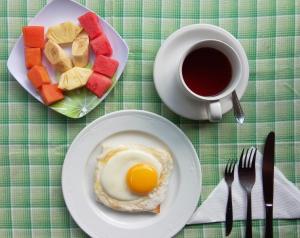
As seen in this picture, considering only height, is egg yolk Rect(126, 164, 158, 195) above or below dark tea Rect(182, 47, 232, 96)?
below

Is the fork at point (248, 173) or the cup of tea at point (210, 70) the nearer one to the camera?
the cup of tea at point (210, 70)

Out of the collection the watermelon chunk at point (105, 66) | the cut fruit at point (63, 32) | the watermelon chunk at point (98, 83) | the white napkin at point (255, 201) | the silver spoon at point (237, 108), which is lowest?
the white napkin at point (255, 201)

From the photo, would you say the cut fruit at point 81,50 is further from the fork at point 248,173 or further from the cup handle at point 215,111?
the fork at point 248,173

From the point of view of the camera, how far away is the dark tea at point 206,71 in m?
0.86

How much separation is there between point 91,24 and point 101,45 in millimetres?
44

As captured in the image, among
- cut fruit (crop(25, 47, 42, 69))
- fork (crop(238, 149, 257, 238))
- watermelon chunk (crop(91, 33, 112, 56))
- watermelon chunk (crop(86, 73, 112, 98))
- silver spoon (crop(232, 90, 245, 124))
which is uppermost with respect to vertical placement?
watermelon chunk (crop(91, 33, 112, 56))

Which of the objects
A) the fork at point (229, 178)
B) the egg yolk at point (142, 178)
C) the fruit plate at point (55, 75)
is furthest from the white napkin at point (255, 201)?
the fruit plate at point (55, 75)

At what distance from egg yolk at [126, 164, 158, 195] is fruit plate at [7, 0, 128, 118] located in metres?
0.15

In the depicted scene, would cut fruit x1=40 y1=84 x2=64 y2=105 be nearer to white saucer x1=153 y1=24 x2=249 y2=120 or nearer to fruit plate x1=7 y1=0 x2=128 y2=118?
fruit plate x1=7 y1=0 x2=128 y2=118

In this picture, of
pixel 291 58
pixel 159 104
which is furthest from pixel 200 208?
pixel 291 58

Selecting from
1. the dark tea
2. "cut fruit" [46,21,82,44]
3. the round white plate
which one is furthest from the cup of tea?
"cut fruit" [46,21,82,44]

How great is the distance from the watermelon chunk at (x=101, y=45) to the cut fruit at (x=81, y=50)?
0.05 ft

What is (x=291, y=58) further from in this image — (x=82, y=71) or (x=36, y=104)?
(x=36, y=104)

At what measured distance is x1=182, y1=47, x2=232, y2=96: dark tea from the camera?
2.83ft
